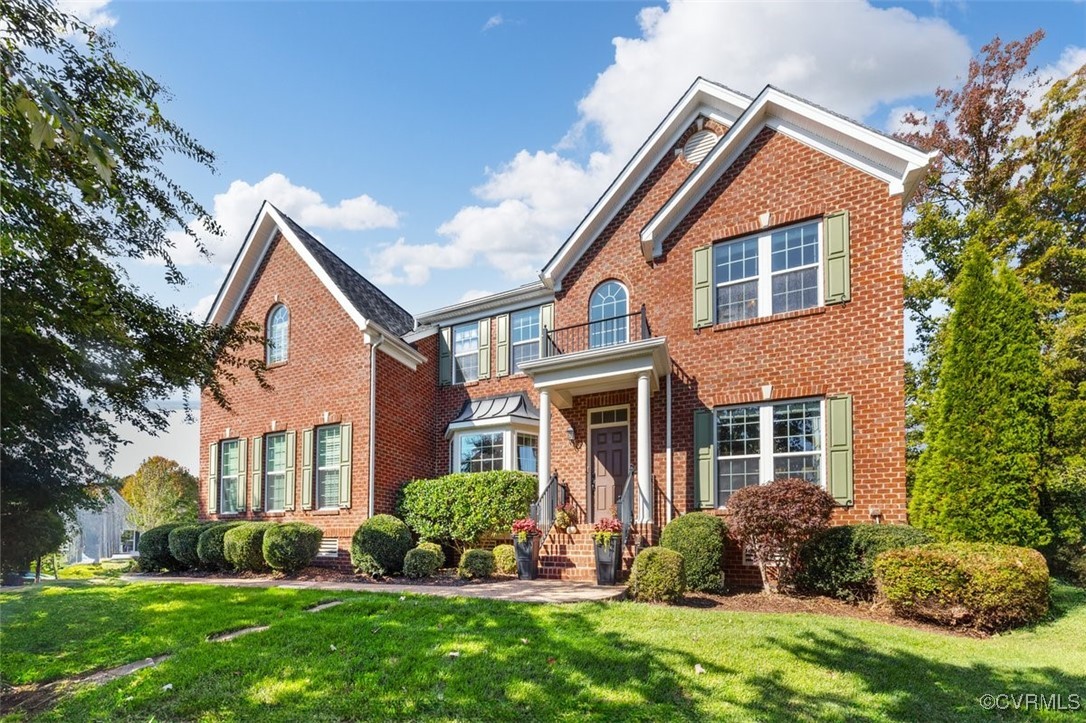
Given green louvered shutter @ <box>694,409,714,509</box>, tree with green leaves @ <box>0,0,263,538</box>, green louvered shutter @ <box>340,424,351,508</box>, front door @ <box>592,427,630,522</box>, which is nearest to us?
tree with green leaves @ <box>0,0,263,538</box>

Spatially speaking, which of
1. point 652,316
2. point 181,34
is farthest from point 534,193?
point 181,34

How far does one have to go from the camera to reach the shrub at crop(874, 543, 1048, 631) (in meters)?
7.61

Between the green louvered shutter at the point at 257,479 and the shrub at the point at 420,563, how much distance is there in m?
5.98

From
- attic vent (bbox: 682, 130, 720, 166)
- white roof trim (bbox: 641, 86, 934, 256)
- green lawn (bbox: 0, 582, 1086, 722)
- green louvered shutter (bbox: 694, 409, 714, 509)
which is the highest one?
attic vent (bbox: 682, 130, 720, 166)

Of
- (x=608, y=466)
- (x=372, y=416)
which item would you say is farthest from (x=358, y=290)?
(x=608, y=466)

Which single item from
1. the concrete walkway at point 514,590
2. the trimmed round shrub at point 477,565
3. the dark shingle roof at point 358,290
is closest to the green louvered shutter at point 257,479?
the dark shingle roof at point 358,290

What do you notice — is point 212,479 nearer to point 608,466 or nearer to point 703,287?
point 608,466

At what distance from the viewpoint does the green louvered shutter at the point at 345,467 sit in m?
14.5

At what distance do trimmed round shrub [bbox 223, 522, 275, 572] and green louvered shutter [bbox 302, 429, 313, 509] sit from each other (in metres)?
1.68

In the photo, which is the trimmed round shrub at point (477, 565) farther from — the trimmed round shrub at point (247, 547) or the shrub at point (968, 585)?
the shrub at point (968, 585)

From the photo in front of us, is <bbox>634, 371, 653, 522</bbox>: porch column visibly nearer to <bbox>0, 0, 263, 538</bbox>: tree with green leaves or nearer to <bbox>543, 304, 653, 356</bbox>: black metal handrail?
<bbox>543, 304, 653, 356</bbox>: black metal handrail

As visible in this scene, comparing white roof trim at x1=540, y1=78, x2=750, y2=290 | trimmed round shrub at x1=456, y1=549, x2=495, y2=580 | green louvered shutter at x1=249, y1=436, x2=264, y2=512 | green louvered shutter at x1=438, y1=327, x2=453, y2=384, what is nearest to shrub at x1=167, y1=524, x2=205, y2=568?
green louvered shutter at x1=249, y1=436, x2=264, y2=512

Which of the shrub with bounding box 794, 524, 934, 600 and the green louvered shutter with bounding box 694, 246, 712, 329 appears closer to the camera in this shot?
the shrub with bounding box 794, 524, 934, 600

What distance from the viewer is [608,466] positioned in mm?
13164
